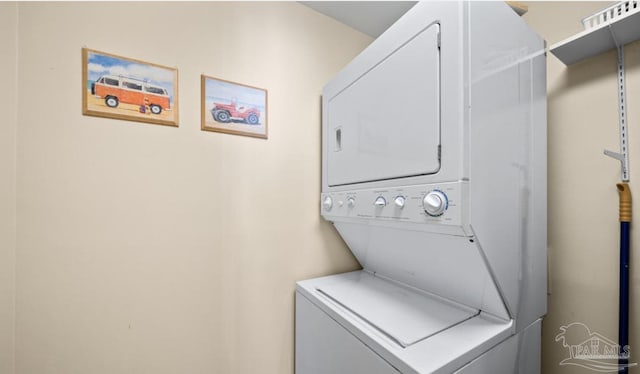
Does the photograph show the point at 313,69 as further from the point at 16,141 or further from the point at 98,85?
the point at 16,141

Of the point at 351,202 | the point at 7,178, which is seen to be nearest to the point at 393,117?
the point at 351,202

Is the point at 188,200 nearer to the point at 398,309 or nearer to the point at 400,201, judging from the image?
the point at 400,201

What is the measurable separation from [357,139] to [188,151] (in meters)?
1.06

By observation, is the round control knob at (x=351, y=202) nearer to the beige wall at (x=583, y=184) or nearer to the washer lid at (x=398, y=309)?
the washer lid at (x=398, y=309)

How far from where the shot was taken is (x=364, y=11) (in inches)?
78.9

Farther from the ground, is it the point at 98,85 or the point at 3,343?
the point at 98,85

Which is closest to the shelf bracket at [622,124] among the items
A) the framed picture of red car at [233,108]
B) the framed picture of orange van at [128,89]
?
the framed picture of red car at [233,108]

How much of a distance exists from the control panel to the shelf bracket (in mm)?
978

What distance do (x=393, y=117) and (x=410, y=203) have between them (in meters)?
0.46

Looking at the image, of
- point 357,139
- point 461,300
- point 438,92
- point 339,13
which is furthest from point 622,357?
point 339,13

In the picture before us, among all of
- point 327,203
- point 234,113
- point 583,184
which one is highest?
point 234,113

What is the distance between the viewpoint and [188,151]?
1.54 m

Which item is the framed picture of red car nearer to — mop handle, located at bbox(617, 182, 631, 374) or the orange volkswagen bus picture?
the orange volkswagen bus picture

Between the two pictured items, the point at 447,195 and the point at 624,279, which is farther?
the point at 624,279
